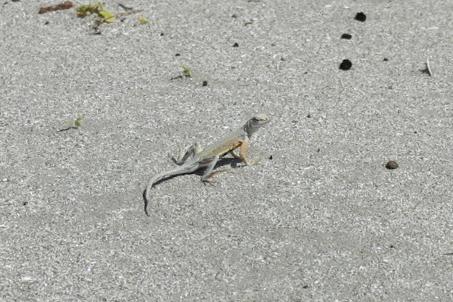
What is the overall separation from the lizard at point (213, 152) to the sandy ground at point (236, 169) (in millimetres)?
99

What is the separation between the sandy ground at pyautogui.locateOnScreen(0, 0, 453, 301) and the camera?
545 centimetres

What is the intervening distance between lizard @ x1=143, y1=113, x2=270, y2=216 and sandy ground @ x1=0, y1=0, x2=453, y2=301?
99mm

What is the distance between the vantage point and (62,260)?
561cm

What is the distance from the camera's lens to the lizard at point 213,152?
6457 millimetres

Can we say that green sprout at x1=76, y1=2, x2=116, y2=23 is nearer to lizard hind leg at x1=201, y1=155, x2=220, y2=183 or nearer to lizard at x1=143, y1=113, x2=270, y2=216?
lizard at x1=143, y1=113, x2=270, y2=216

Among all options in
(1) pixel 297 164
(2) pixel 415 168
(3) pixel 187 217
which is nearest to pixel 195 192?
(3) pixel 187 217

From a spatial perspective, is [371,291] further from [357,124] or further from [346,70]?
[346,70]

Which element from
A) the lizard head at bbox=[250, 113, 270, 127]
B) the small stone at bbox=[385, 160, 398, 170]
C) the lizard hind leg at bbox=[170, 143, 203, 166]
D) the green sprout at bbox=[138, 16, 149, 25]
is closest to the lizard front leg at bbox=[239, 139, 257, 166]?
the lizard head at bbox=[250, 113, 270, 127]

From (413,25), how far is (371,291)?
4416mm

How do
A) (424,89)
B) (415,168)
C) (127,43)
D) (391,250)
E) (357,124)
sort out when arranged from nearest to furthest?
(391,250)
(415,168)
(357,124)
(424,89)
(127,43)

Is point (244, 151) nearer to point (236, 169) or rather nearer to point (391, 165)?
point (236, 169)

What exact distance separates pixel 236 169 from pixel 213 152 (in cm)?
28

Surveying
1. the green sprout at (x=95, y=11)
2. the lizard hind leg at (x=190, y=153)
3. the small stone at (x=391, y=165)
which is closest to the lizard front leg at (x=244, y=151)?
the lizard hind leg at (x=190, y=153)

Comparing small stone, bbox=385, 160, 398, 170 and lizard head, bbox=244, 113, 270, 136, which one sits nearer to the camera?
small stone, bbox=385, 160, 398, 170
